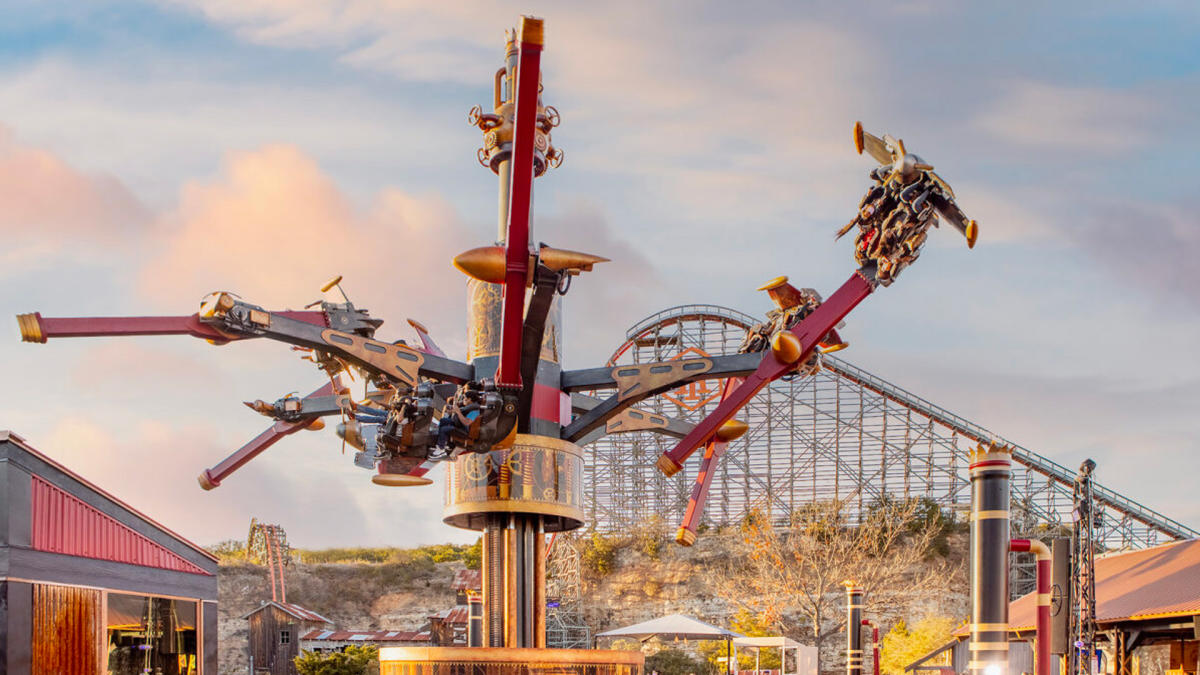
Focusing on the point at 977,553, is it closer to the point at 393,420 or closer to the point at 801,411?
A: the point at 393,420

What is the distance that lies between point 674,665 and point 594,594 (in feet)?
38.5

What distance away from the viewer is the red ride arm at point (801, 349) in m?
11.2

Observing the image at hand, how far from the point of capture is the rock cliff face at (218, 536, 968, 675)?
4122 cm

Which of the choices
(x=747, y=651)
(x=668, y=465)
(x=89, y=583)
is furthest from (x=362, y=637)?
(x=668, y=465)

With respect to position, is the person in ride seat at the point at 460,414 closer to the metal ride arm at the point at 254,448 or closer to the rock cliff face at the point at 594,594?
the metal ride arm at the point at 254,448

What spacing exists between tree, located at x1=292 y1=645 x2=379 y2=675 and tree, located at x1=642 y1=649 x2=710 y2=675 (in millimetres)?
8872

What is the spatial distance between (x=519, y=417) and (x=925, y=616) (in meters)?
32.4

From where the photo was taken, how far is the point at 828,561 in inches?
1463

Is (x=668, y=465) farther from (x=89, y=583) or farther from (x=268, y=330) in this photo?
(x=89, y=583)

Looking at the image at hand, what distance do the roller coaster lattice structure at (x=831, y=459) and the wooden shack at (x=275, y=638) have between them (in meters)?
11.4

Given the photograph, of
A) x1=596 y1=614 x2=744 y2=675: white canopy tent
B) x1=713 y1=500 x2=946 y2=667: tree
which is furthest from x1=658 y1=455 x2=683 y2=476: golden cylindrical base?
x1=713 y1=500 x2=946 y2=667: tree

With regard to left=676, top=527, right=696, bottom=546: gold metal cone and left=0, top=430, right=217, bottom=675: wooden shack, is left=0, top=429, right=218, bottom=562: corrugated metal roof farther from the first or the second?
left=676, top=527, right=696, bottom=546: gold metal cone

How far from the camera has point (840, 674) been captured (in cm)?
3794

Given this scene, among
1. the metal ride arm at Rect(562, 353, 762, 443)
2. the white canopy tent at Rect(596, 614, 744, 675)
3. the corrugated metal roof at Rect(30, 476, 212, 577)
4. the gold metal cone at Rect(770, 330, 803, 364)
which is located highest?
the gold metal cone at Rect(770, 330, 803, 364)
